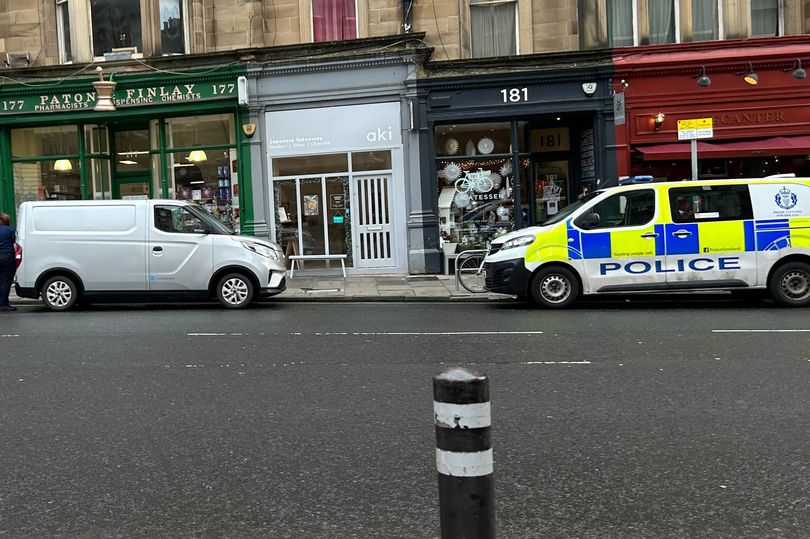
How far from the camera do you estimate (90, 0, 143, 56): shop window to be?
60.2 feet

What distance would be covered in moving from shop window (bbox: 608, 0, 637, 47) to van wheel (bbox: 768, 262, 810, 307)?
7704 millimetres

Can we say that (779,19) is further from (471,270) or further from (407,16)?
(471,270)

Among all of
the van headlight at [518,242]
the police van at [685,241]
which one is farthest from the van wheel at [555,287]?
the van headlight at [518,242]

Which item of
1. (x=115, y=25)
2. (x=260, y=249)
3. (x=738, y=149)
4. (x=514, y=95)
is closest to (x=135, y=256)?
(x=260, y=249)

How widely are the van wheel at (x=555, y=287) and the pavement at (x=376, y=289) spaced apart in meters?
1.62

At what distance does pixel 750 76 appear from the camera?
53.7 feet

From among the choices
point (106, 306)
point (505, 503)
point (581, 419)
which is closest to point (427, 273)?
point (106, 306)

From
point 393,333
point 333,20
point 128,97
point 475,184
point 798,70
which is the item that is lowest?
point 393,333

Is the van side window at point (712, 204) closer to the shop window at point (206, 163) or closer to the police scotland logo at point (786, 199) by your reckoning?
the police scotland logo at point (786, 199)

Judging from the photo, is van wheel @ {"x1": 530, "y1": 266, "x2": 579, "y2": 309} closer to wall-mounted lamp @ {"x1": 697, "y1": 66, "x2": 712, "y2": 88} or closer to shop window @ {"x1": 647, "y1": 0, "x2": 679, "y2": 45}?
wall-mounted lamp @ {"x1": 697, "y1": 66, "x2": 712, "y2": 88}

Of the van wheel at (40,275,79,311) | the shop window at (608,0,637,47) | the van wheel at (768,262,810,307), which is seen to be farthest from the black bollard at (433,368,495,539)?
the shop window at (608,0,637,47)

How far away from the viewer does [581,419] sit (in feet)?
17.7

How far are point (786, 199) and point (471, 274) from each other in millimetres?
5536

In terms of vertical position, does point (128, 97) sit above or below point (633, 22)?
below
